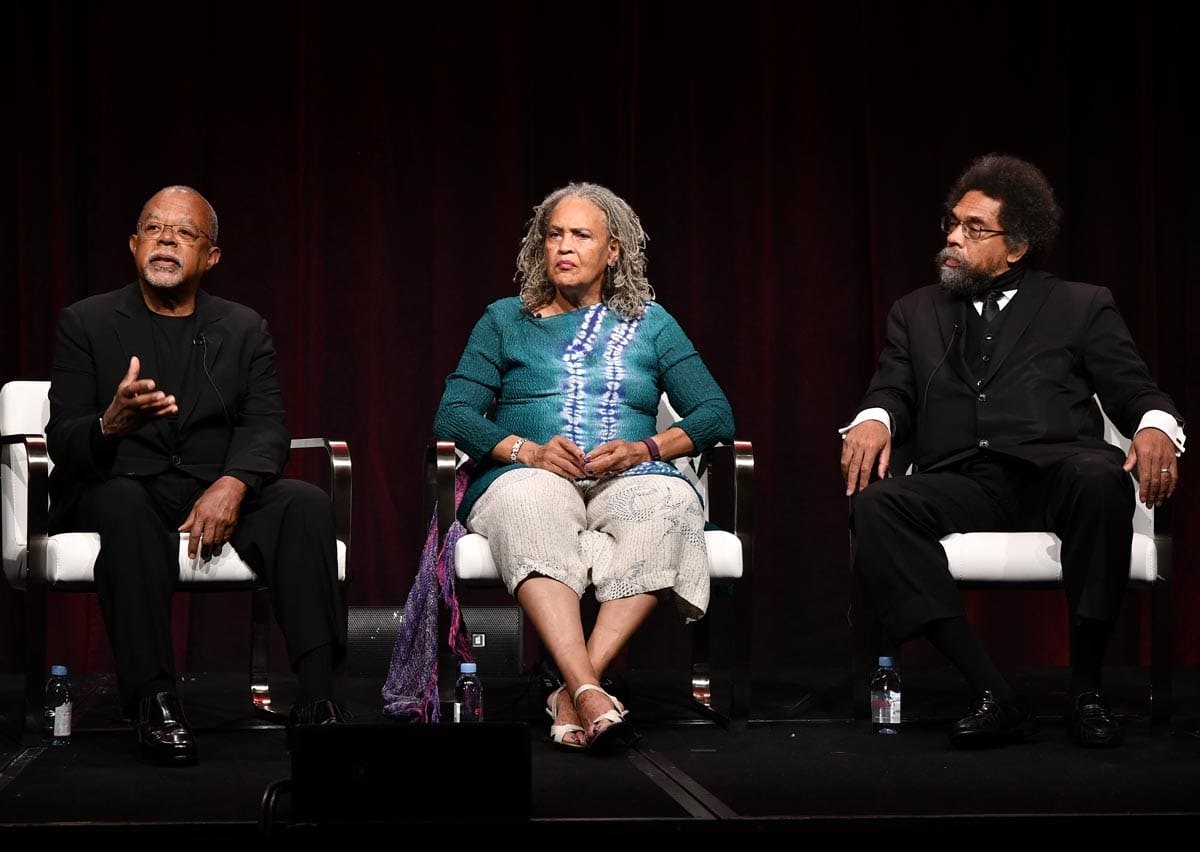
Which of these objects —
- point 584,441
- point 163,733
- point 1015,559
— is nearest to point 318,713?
point 163,733

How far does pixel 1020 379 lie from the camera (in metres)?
3.76

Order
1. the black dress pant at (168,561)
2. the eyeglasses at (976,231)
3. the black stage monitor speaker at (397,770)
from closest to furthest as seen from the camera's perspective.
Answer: the black stage monitor speaker at (397,770) → the black dress pant at (168,561) → the eyeglasses at (976,231)

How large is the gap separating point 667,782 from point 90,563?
1.34 meters

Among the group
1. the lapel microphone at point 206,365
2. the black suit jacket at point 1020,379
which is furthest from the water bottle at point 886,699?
the lapel microphone at point 206,365

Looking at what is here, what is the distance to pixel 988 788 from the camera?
283cm

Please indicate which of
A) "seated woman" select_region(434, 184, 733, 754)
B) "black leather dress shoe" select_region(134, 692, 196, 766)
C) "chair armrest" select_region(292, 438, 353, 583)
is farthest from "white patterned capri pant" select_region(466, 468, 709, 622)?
"black leather dress shoe" select_region(134, 692, 196, 766)

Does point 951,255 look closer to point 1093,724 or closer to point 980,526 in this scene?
point 980,526

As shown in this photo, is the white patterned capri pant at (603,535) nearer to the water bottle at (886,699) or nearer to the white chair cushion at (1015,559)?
the water bottle at (886,699)

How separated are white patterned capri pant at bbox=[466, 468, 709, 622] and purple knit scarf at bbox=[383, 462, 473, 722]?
0.11m

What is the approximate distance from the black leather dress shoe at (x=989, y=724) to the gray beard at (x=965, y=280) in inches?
41.6

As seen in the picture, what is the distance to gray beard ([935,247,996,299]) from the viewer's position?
3869mm

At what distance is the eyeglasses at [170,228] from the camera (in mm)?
3559

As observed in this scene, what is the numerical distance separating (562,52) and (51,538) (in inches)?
85.9

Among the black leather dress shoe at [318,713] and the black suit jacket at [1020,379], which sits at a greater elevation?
the black suit jacket at [1020,379]
